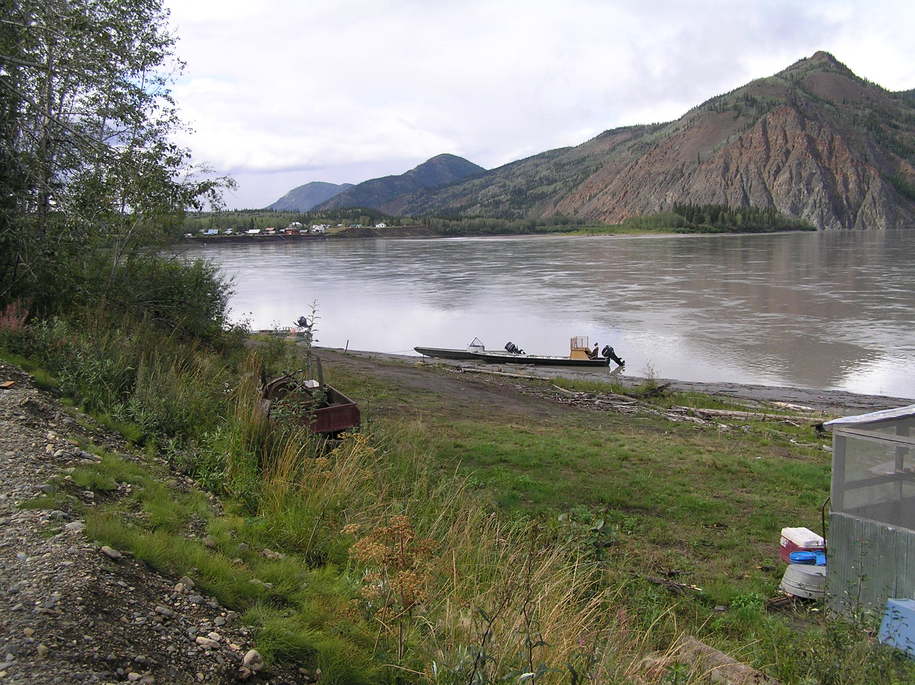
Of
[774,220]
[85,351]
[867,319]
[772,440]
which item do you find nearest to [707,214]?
[774,220]

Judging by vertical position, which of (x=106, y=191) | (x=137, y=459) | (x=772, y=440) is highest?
(x=106, y=191)

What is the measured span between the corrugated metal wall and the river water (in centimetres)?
1587

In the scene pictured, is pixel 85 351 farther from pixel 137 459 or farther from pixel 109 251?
pixel 109 251

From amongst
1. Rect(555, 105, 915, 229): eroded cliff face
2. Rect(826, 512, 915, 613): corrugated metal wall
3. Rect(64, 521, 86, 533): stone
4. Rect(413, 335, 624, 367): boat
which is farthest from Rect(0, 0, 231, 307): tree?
Rect(555, 105, 915, 229): eroded cliff face

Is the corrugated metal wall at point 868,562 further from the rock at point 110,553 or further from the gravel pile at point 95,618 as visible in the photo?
the rock at point 110,553

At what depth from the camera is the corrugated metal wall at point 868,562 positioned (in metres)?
6.54

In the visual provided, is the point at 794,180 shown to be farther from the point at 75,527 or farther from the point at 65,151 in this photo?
the point at 75,527

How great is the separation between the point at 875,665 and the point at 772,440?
35.8 ft

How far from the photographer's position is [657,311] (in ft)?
134

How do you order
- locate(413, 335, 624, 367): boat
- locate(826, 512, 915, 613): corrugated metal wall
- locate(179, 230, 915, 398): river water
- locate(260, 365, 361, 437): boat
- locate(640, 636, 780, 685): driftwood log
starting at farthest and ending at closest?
locate(179, 230, 915, 398): river water → locate(413, 335, 624, 367): boat → locate(260, 365, 361, 437): boat → locate(826, 512, 915, 613): corrugated metal wall → locate(640, 636, 780, 685): driftwood log

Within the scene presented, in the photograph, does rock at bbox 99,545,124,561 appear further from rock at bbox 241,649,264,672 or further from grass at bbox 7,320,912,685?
rock at bbox 241,649,264,672

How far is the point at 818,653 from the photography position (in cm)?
522

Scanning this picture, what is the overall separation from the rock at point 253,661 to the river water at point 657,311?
1732 cm

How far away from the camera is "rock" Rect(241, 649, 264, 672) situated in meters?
3.41
